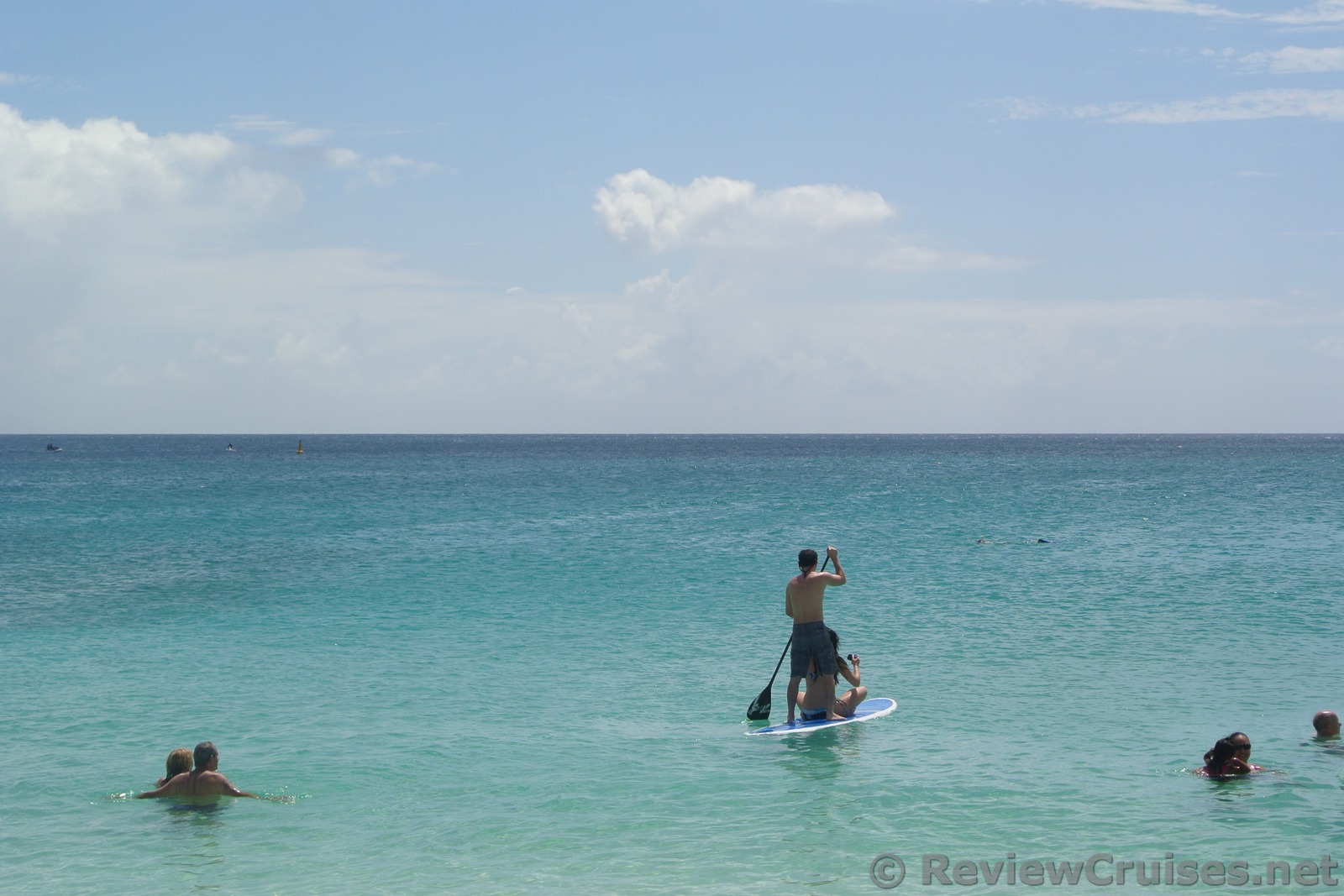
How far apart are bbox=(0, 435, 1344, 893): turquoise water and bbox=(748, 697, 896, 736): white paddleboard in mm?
166

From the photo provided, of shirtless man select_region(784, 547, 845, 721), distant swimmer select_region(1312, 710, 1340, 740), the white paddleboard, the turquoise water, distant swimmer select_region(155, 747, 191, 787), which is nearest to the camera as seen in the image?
the turquoise water

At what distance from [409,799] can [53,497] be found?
5401cm

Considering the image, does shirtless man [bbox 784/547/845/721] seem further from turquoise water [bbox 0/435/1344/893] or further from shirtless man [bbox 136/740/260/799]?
shirtless man [bbox 136/740/260/799]

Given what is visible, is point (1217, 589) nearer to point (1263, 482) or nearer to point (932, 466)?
point (1263, 482)

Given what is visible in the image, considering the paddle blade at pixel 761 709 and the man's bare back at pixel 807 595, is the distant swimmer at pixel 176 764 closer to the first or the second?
the paddle blade at pixel 761 709

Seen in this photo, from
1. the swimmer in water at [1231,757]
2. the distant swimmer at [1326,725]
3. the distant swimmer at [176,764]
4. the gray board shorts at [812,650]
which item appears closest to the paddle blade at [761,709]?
the gray board shorts at [812,650]

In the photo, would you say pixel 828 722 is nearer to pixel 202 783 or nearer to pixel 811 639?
pixel 811 639

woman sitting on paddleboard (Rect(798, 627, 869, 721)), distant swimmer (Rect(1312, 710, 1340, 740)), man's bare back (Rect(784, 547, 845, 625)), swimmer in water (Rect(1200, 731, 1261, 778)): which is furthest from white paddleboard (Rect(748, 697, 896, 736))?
distant swimmer (Rect(1312, 710, 1340, 740))

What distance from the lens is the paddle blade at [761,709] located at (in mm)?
13188

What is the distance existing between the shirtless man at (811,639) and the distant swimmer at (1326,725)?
5.06m

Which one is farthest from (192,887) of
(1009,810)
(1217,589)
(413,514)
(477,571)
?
(413,514)

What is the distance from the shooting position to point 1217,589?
77.0ft

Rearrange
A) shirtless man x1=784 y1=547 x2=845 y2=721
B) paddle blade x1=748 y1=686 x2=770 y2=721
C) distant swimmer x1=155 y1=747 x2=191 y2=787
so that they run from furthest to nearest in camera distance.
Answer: paddle blade x1=748 y1=686 x2=770 y2=721 → shirtless man x1=784 y1=547 x2=845 y2=721 → distant swimmer x1=155 y1=747 x2=191 y2=787

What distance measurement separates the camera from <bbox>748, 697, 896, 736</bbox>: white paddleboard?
41.3ft
